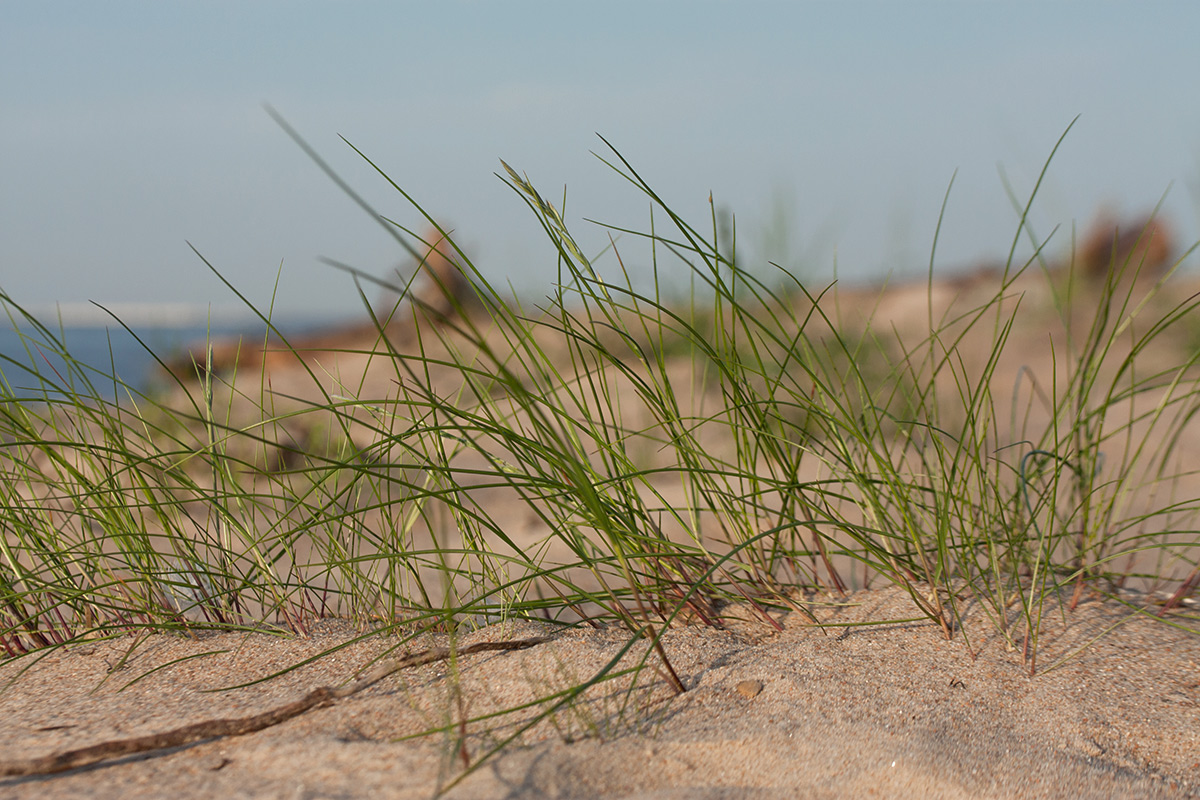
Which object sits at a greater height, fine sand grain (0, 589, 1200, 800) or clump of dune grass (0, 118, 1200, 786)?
clump of dune grass (0, 118, 1200, 786)

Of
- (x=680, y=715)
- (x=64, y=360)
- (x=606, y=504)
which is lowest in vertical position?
(x=680, y=715)

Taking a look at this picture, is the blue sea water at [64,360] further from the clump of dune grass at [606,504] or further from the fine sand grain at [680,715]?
the fine sand grain at [680,715]

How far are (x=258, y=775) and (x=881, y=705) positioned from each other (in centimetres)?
67

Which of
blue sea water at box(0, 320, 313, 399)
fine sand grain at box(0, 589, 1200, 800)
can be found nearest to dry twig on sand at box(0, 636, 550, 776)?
fine sand grain at box(0, 589, 1200, 800)

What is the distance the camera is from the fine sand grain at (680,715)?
2.75 feet

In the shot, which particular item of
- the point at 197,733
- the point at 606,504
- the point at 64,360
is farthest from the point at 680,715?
the point at 64,360

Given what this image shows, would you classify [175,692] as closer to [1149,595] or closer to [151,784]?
[151,784]

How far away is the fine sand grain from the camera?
0.84 metres

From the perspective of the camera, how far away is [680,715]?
0.97 m

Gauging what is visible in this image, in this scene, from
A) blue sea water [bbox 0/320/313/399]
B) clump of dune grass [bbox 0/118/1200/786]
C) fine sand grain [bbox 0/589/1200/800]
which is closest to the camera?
fine sand grain [bbox 0/589/1200/800]

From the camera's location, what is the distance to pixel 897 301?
8.35 metres

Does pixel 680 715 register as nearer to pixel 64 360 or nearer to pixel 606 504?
pixel 606 504

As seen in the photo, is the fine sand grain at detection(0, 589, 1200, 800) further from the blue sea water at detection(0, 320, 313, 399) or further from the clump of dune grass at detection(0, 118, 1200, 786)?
the blue sea water at detection(0, 320, 313, 399)

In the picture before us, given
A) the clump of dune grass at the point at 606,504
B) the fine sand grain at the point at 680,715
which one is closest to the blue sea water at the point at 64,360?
the clump of dune grass at the point at 606,504
